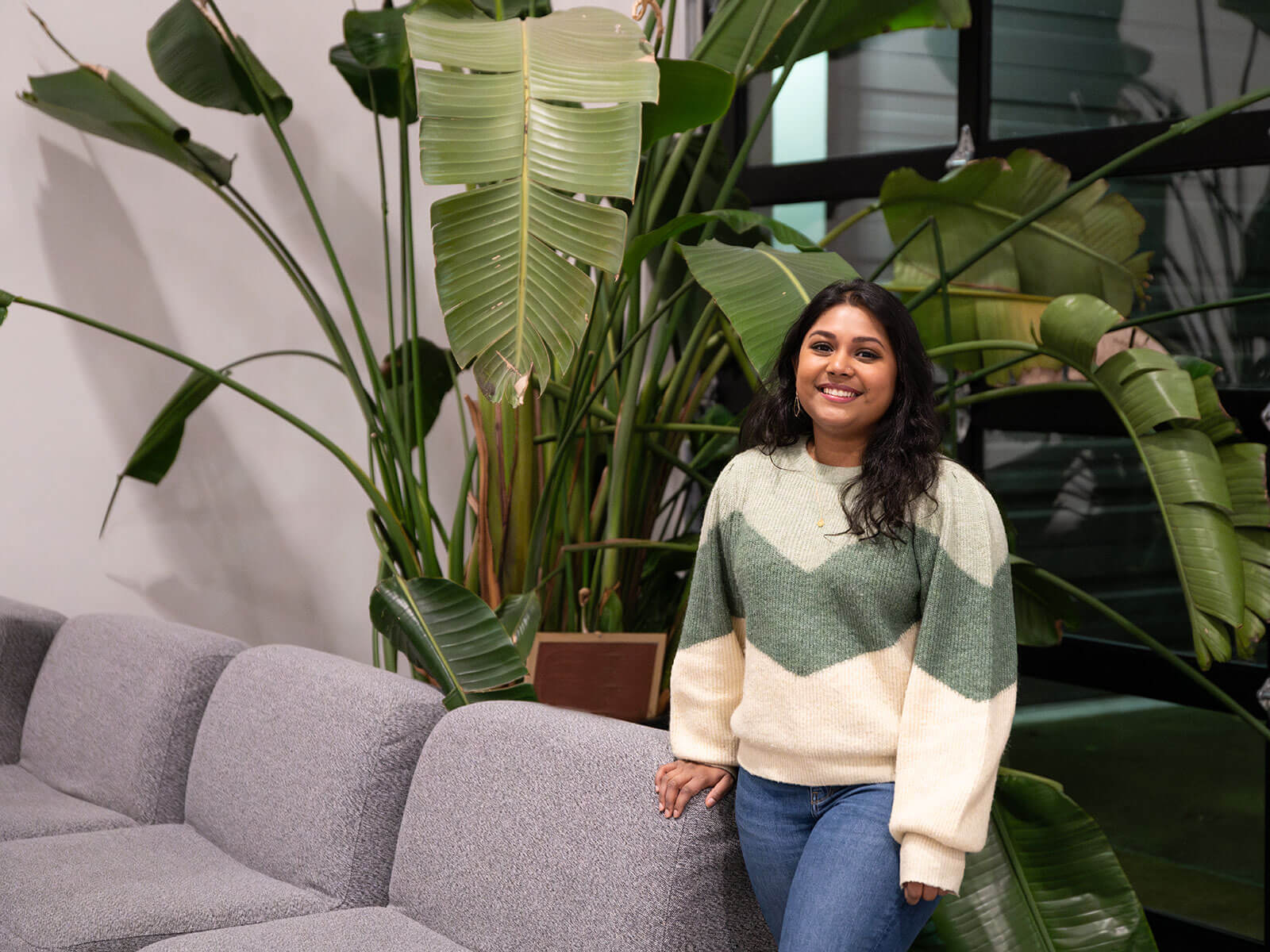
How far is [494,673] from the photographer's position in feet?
6.51

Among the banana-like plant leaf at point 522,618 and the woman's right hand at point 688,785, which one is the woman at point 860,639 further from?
the banana-like plant leaf at point 522,618

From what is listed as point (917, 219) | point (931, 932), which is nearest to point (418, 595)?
point (931, 932)

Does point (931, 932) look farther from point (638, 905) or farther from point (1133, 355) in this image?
point (1133, 355)

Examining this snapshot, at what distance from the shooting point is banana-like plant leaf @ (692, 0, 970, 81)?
7.44 feet

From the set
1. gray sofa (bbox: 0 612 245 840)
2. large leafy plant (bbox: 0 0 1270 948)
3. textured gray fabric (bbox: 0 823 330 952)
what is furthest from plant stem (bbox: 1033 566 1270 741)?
gray sofa (bbox: 0 612 245 840)

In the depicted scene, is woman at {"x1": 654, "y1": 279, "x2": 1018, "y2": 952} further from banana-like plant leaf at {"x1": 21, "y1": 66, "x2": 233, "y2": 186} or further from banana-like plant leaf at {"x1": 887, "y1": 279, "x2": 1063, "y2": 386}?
banana-like plant leaf at {"x1": 21, "y1": 66, "x2": 233, "y2": 186}

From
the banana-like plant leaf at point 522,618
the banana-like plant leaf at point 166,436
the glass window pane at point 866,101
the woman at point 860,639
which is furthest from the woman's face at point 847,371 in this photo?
the glass window pane at point 866,101

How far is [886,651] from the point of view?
1.34m

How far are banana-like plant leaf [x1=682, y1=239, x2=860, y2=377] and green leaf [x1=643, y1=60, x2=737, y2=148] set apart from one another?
0.22 meters

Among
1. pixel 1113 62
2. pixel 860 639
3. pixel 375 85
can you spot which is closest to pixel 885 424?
pixel 860 639

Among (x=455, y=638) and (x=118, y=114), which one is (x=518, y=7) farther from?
(x=455, y=638)

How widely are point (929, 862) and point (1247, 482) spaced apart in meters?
0.99

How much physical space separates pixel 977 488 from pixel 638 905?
663 millimetres

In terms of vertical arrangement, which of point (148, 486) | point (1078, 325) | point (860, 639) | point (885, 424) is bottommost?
point (148, 486)
